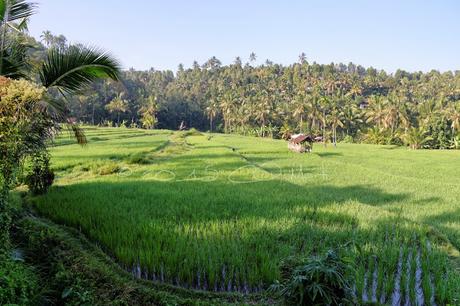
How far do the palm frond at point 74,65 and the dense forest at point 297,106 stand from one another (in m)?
39.2

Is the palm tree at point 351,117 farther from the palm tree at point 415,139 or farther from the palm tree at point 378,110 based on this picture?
the palm tree at point 415,139

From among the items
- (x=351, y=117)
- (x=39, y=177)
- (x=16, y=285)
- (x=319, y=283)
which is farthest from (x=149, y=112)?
(x=319, y=283)

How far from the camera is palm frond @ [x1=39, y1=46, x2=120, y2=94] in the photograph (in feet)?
27.4

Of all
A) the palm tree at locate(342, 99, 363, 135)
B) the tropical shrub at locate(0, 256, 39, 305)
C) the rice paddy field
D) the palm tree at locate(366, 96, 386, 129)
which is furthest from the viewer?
the palm tree at locate(342, 99, 363, 135)

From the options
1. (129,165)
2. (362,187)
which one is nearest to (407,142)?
(362,187)

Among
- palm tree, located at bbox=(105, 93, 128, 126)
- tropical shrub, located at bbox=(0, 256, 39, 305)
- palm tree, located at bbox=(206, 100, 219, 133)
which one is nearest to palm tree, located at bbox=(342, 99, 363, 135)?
palm tree, located at bbox=(206, 100, 219, 133)

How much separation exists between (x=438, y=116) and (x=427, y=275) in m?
54.6

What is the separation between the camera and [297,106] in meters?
62.8

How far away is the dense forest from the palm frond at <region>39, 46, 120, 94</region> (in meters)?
39.2

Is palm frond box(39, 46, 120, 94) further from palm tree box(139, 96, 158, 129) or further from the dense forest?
palm tree box(139, 96, 158, 129)

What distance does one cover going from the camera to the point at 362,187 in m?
14.2

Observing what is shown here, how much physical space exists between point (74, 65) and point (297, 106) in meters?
56.6

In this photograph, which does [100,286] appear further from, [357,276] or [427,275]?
[427,275]

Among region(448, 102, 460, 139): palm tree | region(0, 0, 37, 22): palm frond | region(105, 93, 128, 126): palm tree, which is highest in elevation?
region(105, 93, 128, 126): palm tree
